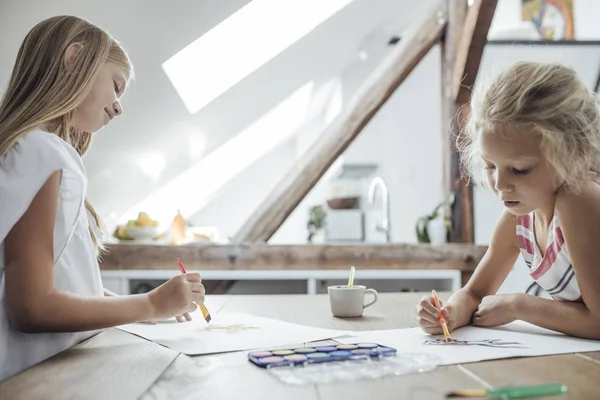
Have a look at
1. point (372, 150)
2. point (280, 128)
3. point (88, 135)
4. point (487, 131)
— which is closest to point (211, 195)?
point (280, 128)

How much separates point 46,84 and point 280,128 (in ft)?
17.9

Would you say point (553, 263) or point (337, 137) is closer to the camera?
point (553, 263)

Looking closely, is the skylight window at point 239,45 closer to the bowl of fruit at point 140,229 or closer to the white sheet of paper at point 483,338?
the bowl of fruit at point 140,229

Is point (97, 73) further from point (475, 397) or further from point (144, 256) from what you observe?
point (144, 256)

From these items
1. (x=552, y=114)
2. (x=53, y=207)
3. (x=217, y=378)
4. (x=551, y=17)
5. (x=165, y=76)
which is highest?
(x=551, y=17)

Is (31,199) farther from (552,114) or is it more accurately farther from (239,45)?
(239,45)

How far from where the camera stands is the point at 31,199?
0.85 metres

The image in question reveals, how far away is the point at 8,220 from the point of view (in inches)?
32.7

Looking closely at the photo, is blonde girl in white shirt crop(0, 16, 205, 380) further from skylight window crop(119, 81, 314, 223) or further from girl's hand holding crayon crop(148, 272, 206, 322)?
skylight window crop(119, 81, 314, 223)

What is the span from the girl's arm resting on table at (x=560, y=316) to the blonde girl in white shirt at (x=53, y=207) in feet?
1.83

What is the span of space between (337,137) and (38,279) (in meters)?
2.33

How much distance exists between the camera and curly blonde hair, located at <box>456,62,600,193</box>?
0.95 meters

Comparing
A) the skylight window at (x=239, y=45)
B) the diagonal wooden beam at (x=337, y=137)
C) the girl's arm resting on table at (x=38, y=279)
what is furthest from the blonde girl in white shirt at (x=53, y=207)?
the diagonal wooden beam at (x=337, y=137)

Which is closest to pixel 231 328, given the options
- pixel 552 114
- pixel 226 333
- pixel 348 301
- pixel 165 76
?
pixel 226 333
